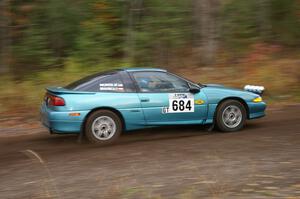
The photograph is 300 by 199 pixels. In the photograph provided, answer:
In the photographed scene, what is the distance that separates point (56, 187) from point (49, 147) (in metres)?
3.13

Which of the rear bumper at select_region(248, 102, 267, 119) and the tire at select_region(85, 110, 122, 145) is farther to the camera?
the rear bumper at select_region(248, 102, 267, 119)

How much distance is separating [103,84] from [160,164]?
2.68 m

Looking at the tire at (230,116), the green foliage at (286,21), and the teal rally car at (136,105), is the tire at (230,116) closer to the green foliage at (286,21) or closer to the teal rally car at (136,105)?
the teal rally car at (136,105)

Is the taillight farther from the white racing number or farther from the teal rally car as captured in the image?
the white racing number

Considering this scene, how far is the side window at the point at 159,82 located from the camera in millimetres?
9938

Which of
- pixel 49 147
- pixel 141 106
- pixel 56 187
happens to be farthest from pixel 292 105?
pixel 56 187

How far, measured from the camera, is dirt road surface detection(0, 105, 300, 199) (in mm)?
6066

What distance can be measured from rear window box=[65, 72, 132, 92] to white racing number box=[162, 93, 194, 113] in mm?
878

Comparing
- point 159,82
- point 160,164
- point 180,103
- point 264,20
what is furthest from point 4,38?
point 160,164

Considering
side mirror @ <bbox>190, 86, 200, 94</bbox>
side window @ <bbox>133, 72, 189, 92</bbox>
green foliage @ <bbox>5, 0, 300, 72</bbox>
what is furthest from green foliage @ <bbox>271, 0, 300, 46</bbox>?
side window @ <bbox>133, 72, 189, 92</bbox>

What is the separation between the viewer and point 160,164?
7.59 meters

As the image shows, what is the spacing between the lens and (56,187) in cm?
647

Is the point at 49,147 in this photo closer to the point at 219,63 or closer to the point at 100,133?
the point at 100,133

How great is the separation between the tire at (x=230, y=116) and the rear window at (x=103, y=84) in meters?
1.92
